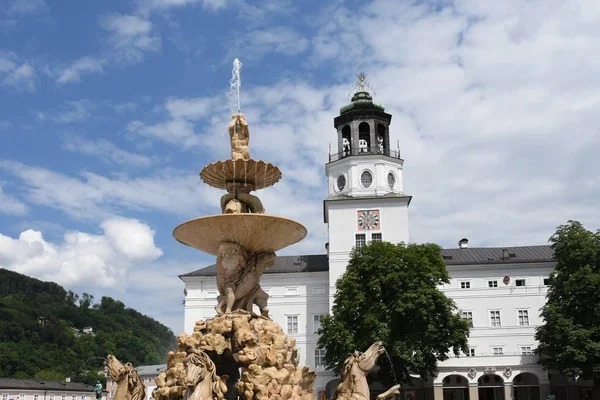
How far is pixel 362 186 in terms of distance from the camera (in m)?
A: 46.1

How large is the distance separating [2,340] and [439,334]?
73524 mm

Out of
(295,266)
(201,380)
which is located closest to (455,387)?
(295,266)

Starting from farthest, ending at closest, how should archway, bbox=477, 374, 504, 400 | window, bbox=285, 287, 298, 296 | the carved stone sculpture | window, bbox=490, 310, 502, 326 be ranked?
window, bbox=285, 287, 298, 296 < window, bbox=490, 310, 502, 326 < archway, bbox=477, 374, 504, 400 < the carved stone sculpture

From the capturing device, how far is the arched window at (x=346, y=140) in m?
47.8

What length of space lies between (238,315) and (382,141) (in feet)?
125

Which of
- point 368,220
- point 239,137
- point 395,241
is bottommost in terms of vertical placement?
point 239,137

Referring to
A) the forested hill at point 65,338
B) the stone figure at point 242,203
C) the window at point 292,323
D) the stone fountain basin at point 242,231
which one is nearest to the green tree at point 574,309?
the window at point 292,323

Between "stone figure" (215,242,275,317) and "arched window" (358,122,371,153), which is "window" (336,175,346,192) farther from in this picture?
"stone figure" (215,242,275,317)

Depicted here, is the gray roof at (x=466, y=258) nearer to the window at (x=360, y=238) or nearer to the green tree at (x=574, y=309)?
the window at (x=360, y=238)

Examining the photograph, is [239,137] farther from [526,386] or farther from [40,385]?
[40,385]

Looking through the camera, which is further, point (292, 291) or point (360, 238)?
point (292, 291)

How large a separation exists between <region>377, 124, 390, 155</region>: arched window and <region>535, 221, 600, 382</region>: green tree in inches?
672

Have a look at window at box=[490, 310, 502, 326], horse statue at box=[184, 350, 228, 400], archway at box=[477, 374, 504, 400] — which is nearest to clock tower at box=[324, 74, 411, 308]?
window at box=[490, 310, 502, 326]

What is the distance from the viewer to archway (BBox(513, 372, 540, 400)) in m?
40.8
